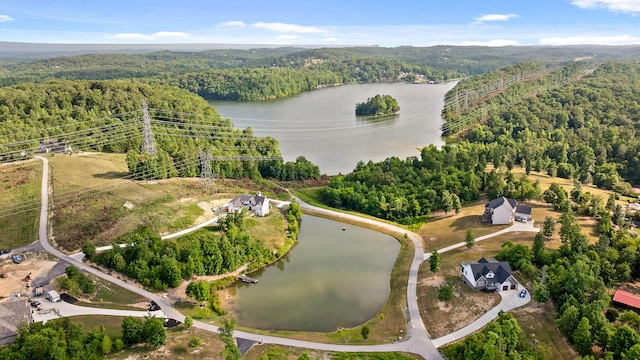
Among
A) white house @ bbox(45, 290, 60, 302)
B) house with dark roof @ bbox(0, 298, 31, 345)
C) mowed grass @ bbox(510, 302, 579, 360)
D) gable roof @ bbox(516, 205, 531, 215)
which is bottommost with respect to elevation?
mowed grass @ bbox(510, 302, 579, 360)

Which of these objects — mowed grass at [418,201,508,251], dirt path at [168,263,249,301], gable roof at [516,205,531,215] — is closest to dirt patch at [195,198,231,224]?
dirt path at [168,263,249,301]

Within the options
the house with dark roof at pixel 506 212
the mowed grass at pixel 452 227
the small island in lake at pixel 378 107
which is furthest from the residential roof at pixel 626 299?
the small island in lake at pixel 378 107

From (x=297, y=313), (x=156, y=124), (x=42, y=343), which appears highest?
(x=156, y=124)

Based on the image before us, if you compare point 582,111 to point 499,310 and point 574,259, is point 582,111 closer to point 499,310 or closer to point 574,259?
point 574,259

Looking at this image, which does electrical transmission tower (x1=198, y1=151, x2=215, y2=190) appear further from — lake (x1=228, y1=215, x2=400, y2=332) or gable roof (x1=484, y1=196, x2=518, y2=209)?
gable roof (x1=484, y1=196, x2=518, y2=209)

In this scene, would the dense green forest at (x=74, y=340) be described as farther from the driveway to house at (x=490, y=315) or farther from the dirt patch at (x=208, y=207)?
the driveway to house at (x=490, y=315)

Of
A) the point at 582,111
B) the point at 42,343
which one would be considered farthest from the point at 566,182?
the point at 42,343
